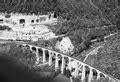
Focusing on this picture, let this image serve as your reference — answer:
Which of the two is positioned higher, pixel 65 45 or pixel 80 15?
pixel 80 15

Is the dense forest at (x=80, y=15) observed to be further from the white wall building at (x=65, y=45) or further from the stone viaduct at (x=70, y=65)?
the stone viaduct at (x=70, y=65)

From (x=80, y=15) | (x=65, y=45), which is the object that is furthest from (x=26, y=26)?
(x=80, y=15)

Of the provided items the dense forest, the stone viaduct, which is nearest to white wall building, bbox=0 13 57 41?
the dense forest

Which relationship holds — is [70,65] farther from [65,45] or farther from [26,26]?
[26,26]

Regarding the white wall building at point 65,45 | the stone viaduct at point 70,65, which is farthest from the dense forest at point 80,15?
the stone viaduct at point 70,65

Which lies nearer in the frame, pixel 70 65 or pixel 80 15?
pixel 70 65

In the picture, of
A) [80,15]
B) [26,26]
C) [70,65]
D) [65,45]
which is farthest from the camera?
[80,15]

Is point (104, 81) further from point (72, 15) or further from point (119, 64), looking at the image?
point (72, 15)

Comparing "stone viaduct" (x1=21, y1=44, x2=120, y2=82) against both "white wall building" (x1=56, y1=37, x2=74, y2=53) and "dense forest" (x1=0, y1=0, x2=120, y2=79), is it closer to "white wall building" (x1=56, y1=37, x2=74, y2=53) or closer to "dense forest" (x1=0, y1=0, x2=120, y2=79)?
"white wall building" (x1=56, y1=37, x2=74, y2=53)

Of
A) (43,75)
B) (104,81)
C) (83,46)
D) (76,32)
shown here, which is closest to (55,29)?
(76,32)
